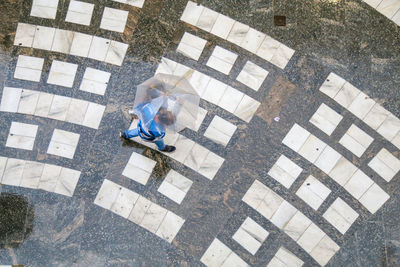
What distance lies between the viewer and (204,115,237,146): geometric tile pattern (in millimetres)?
8945

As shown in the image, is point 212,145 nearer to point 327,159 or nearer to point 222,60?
point 222,60

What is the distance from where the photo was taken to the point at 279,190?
8797mm

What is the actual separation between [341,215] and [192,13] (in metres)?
5.28

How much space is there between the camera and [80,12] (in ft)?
30.7

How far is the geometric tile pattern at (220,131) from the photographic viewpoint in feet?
29.3

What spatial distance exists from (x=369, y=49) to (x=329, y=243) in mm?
4184

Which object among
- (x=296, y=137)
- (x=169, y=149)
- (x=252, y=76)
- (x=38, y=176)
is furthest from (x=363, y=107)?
(x=38, y=176)

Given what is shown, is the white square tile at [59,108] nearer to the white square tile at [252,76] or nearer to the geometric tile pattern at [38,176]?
the geometric tile pattern at [38,176]

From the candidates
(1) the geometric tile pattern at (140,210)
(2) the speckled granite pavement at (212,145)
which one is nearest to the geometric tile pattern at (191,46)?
(2) the speckled granite pavement at (212,145)

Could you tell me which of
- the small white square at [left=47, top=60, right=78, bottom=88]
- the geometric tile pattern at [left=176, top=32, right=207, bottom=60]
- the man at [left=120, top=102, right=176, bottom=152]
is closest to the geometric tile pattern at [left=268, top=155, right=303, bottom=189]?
the man at [left=120, top=102, right=176, bottom=152]

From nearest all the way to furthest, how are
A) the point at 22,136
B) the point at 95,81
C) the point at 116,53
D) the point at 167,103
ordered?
the point at 167,103 → the point at 22,136 → the point at 95,81 → the point at 116,53

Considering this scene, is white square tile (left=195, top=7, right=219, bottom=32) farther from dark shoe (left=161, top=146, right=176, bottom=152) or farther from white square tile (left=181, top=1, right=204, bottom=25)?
dark shoe (left=161, top=146, right=176, bottom=152)

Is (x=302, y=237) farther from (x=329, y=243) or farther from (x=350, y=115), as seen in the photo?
(x=350, y=115)

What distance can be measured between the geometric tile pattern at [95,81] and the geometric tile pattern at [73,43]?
0.29 metres
